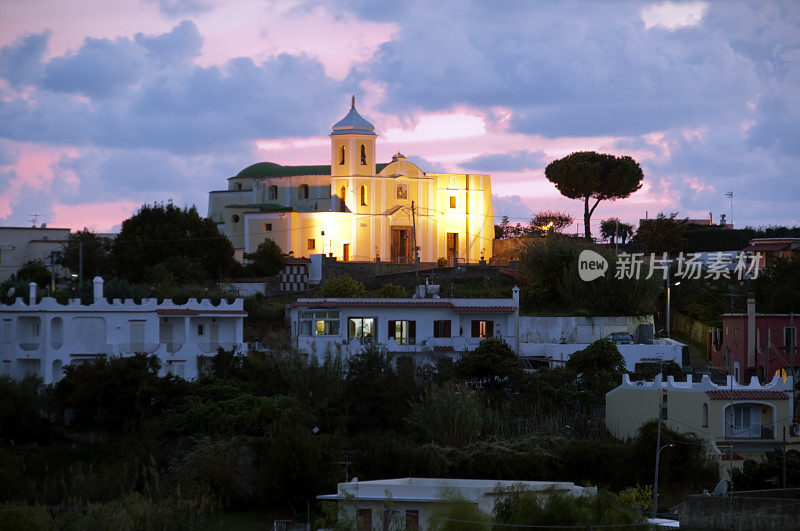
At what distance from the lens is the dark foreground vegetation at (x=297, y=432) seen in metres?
34.9

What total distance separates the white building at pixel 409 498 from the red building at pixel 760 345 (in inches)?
677

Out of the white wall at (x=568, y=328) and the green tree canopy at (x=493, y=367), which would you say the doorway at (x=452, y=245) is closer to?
the white wall at (x=568, y=328)

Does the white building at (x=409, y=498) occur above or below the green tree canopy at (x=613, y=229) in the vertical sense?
below

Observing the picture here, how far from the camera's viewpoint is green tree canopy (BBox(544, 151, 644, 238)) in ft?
209

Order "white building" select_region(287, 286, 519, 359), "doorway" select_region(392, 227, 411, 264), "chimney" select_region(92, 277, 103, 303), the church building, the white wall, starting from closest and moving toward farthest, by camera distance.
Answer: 1. "chimney" select_region(92, 277, 103, 303)
2. "white building" select_region(287, 286, 519, 359)
3. the white wall
4. the church building
5. "doorway" select_region(392, 227, 411, 264)

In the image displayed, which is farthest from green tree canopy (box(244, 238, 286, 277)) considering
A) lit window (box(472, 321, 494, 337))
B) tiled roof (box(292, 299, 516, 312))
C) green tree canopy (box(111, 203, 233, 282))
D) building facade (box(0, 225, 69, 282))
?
lit window (box(472, 321, 494, 337))

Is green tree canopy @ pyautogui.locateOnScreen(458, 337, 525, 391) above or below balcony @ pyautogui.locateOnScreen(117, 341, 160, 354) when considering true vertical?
below

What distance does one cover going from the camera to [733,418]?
121ft

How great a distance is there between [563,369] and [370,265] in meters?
18.5

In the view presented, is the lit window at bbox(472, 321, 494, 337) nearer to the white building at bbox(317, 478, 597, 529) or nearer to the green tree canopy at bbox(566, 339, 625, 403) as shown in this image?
the green tree canopy at bbox(566, 339, 625, 403)

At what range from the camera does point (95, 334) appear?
142ft

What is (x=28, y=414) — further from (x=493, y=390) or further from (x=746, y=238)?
(x=746, y=238)

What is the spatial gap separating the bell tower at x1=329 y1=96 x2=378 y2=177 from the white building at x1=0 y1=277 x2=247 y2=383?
24.4 metres

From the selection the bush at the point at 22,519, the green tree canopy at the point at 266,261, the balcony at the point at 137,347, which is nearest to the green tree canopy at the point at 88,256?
the green tree canopy at the point at 266,261
